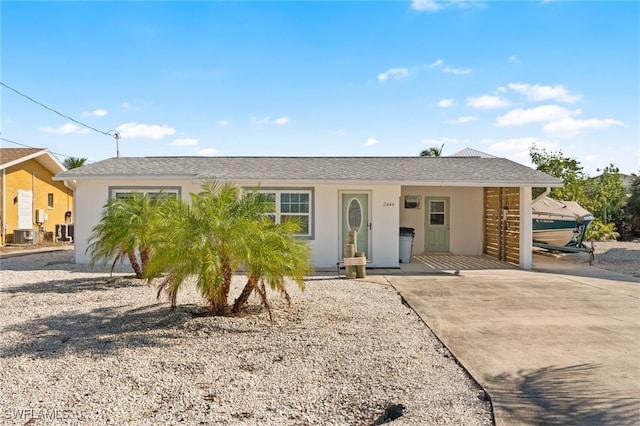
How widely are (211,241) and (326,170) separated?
26.2 feet

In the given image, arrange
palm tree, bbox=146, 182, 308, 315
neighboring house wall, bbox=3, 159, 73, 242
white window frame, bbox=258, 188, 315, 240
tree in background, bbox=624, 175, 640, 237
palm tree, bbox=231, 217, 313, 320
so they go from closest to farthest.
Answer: palm tree, bbox=146, 182, 308, 315 → palm tree, bbox=231, 217, 313, 320 → white window frame, bbox=258, 188, 315, 240 → neighboring house wall, bbox=3, 159, 73, 242 → tree in background, bbox=624, 175, 640, 237

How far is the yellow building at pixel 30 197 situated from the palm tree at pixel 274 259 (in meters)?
18.3

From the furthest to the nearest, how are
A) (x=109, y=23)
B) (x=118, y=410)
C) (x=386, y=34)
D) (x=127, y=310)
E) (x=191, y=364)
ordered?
(x=109, y=23), (x=386, y=34), (x=127, y=310), (x=191, y=364), (x=118, y=410)

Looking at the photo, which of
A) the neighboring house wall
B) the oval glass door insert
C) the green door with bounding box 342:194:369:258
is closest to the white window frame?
the green door with bounding box 342:194:369:258

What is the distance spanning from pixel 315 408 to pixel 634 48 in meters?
12.0

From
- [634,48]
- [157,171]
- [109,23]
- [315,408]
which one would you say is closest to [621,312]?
[315,408]

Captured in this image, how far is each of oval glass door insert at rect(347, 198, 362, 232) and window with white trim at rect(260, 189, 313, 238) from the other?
1174mm

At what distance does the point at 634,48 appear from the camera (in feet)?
36.0

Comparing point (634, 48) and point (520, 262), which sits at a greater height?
point (634, 48)

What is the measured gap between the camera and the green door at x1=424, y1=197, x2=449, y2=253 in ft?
56.1

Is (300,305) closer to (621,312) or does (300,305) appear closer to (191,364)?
(191,364)

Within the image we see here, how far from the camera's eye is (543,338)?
610 cm

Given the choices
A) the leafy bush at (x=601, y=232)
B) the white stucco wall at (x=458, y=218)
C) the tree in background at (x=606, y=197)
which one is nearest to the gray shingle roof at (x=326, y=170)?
the white stucco wall at (x=458, y=218)

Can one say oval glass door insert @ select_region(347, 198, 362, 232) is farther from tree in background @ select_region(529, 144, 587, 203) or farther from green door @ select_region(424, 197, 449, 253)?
tree in background @ select_region(529, 144, 587, 203)
